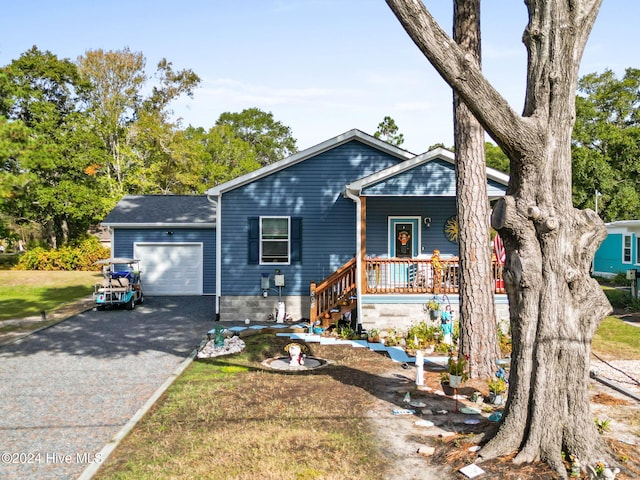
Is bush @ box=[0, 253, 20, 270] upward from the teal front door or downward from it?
A: downward

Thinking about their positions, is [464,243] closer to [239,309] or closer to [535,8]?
[535,8]

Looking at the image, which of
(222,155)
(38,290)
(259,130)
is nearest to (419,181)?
(38,290)

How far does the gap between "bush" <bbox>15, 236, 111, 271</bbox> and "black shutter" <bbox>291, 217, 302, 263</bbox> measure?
2050 centimetres

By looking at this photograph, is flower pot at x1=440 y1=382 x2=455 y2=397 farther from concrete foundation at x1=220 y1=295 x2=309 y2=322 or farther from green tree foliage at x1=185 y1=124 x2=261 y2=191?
green tree foliage at x1=185 y1=124 x2=261 y2=191

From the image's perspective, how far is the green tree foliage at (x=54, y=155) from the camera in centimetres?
3055

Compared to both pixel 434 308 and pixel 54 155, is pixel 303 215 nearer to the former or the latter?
pixel 434 308

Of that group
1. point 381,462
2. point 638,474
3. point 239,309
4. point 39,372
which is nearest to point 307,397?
point 381,462

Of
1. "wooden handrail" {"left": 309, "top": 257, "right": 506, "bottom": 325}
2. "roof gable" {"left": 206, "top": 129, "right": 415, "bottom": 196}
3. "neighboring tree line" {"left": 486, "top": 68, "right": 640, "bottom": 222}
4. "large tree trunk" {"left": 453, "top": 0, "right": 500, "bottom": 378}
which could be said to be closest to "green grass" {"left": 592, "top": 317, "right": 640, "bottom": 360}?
"wooden handrail" {"left": 309, "top": 257, "right": 506, "bottom": 325}

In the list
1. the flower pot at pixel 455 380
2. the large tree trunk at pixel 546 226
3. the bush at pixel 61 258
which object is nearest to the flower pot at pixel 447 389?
the flower pot at pixel 455 380

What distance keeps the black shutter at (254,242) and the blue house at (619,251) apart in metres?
16.5

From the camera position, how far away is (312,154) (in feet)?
48.4

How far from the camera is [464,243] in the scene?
8.70m

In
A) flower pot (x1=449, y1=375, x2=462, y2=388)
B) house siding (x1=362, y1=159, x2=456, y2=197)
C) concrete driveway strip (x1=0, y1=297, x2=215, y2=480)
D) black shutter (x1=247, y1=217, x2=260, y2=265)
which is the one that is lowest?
concrete driveway strip (x1=0, y1=297, x2=215, y2=480)

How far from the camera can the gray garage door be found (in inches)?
787
